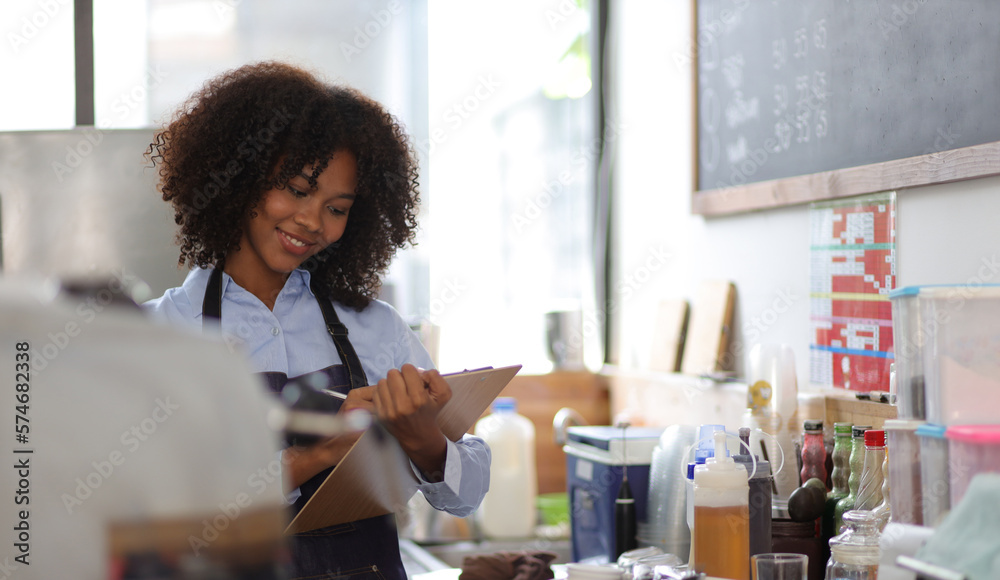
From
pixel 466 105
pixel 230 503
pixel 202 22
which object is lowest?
pixel 230 503

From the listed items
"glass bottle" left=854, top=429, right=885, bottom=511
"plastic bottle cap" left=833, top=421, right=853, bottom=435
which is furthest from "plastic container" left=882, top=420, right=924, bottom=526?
"plastic bottle cap" left=833, top=421, right=853, bottom=435

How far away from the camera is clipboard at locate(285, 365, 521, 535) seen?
4.07ft

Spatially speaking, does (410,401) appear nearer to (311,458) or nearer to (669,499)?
(311,458)

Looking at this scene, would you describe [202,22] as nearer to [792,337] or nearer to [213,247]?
[213,247]

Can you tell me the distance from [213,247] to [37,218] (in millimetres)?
982

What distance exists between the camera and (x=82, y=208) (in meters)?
2.28

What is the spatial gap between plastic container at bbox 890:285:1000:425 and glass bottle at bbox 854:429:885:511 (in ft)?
1.06

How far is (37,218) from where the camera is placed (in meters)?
2.26

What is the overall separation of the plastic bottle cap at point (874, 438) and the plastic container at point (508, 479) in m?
1.54

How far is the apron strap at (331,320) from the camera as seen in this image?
1470 millimetres

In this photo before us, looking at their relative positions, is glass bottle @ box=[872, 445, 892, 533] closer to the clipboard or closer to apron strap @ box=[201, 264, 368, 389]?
the clipboard

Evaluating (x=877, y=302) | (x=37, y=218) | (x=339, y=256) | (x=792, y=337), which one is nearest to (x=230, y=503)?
(x=339, y=256)

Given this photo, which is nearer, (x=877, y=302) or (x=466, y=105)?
(x=877, y=302)

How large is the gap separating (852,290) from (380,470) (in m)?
1.13
